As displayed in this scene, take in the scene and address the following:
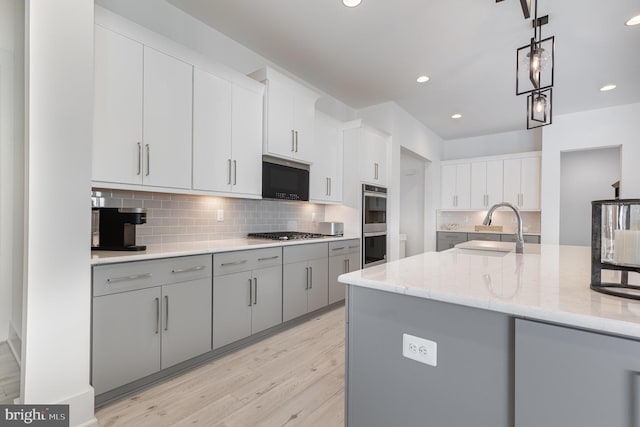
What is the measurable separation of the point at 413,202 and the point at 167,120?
18.1 ft

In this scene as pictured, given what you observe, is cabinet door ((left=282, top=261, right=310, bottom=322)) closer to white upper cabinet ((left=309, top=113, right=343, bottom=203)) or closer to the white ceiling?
white upper cabinet ((left=309, top=113, right=343, bottom=203))

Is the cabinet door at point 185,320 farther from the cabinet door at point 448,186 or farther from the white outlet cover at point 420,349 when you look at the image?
the cabinet door at point 448,186

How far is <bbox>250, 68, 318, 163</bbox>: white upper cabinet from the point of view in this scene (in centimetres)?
311

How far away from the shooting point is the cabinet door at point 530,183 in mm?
5617

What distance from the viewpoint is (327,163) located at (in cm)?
406

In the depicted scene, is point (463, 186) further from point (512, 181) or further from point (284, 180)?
point (284, 180)

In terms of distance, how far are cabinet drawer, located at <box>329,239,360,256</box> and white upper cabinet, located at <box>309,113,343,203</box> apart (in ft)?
1.99

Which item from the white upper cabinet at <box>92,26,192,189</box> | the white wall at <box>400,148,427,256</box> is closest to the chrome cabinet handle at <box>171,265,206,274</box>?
the white upper cabinet at <box>92,26,192,189</box>

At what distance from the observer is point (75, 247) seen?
166 centimetres

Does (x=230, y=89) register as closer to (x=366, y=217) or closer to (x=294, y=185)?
(x=294, y=185)

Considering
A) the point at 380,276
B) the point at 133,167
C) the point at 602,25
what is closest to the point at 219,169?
the point at 133,167

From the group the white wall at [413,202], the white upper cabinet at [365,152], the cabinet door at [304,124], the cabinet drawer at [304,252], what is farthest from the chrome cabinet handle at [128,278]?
the white wall at [413,202]

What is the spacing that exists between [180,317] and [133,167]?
1.10 m

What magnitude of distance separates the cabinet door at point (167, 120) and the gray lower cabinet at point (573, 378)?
2350mm
